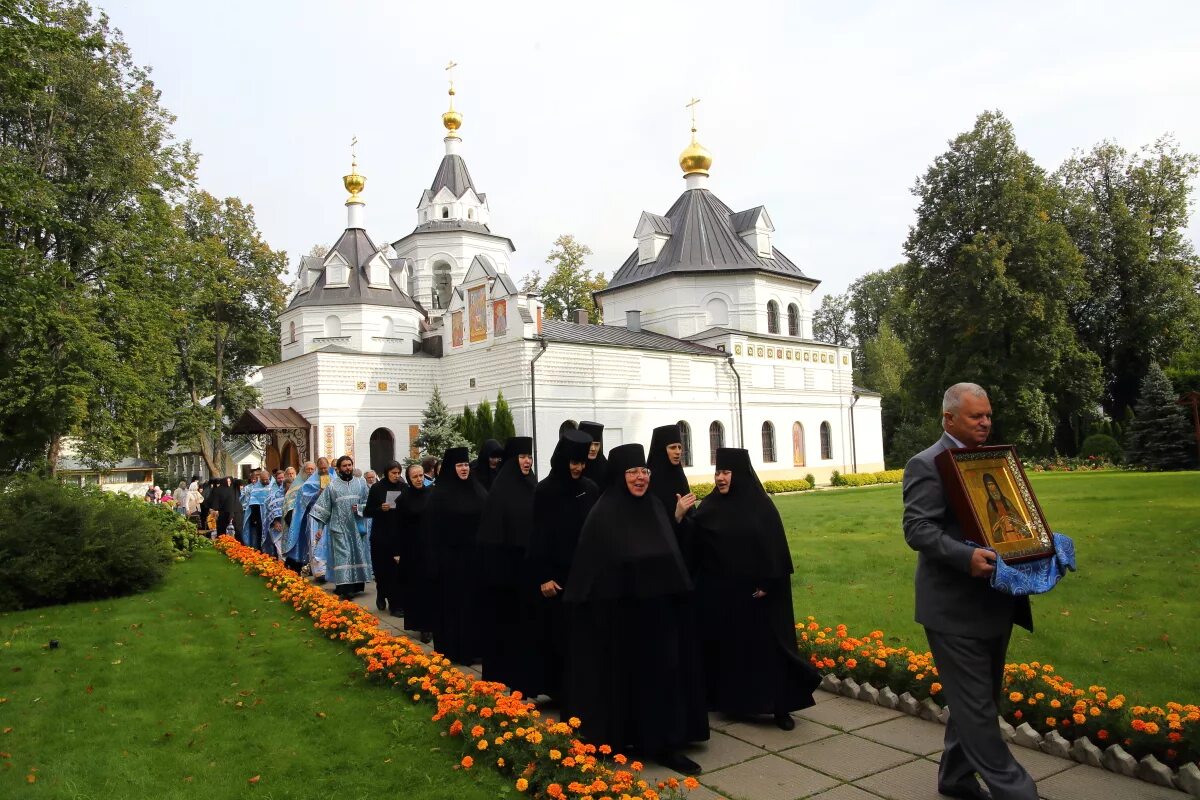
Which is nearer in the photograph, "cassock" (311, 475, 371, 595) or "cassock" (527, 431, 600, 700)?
"cassock" (527, 431, 600, 700)

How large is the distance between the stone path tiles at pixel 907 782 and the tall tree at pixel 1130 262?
130ft

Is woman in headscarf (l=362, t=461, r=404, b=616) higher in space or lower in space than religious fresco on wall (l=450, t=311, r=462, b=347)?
lower

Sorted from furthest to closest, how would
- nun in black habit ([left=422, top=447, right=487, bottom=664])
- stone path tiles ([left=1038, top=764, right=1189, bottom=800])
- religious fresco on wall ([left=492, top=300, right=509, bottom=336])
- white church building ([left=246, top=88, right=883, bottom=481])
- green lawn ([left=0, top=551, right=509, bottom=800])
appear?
white church building ([left=246, top=88, right=883, bottom=481]) < religious fresco on wall ([left=492, top=300, right=509, bottom=336]) < nun in black habit ([left=422, top=447, right=487, bottom=664]) < green lawn ([left=0, top=551, right=509, bottom=800]) < stone path tiles ([left=1038, top=764, right=1189, bottom=800])

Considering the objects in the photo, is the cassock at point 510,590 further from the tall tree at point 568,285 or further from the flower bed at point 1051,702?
the tall tree at point 568,285

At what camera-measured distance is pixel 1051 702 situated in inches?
199

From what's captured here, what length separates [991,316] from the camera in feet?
112

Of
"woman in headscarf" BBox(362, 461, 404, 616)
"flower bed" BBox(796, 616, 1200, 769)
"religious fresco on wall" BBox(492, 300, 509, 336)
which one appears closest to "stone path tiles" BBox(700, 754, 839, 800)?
"flower bed" BBox(796, 616, 1200, 769)

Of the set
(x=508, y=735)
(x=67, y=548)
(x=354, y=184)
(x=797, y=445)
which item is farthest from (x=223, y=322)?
(x=508, y=735)

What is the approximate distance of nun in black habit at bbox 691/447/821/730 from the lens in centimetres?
566

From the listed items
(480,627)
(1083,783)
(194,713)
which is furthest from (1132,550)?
(194,713)

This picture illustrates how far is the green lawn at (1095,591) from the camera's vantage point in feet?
20.8

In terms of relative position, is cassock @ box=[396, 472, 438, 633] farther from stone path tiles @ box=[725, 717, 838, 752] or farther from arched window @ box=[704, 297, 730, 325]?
arched window @ box=[704, 297, 730, 325]

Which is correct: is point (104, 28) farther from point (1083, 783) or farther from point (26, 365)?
point (1083, 783)

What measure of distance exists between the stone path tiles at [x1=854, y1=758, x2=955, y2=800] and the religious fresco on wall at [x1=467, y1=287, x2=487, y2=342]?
1146 inches
